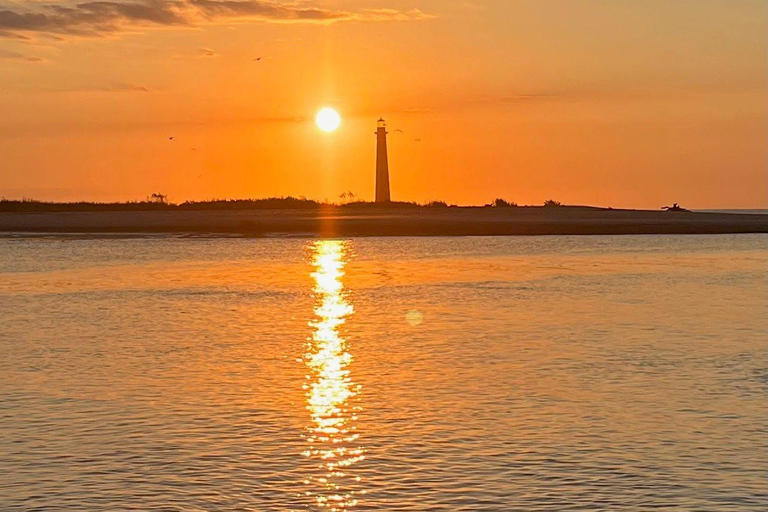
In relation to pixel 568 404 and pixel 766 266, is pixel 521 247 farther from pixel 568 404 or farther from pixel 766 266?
pixel 568 404

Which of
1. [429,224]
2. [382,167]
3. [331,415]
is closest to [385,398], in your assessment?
[331,415]

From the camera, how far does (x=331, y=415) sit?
17.1 metres

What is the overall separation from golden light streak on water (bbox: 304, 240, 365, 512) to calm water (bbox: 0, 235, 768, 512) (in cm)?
5

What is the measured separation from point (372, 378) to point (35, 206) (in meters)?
134

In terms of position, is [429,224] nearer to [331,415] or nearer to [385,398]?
[385,398]

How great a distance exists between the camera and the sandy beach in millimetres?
91062

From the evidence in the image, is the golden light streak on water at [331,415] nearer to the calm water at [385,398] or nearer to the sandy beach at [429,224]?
the calm water at [385,398]

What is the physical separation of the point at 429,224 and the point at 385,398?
255 ft

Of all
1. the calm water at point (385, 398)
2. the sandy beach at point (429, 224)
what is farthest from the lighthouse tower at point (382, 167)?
the calm water at point (385, 398)

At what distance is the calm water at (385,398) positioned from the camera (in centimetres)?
1268

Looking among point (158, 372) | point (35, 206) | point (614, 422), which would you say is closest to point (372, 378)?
point (158, 372)

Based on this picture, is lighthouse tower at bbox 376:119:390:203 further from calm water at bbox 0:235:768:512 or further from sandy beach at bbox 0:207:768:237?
calm water at bbox 0:235:768:512

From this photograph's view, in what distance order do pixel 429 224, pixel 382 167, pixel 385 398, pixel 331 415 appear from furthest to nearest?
pixel 382 167 < pixel 429 224 < pixel 385 398 < pixel 331 415

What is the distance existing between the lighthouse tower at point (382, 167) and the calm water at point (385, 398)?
104811 millimetres
